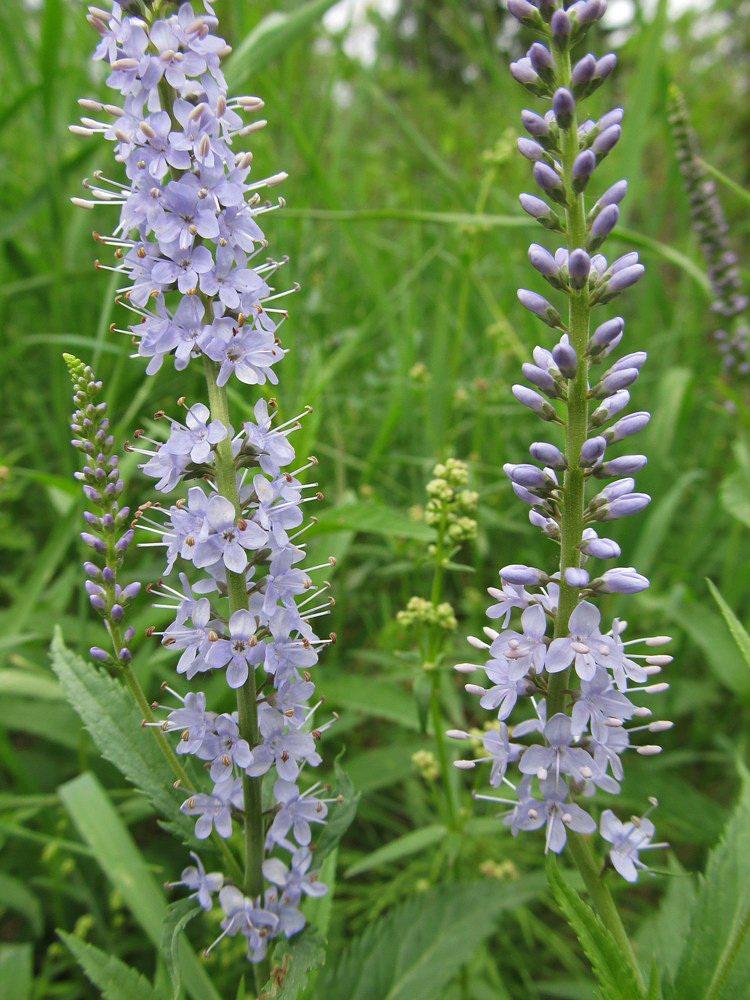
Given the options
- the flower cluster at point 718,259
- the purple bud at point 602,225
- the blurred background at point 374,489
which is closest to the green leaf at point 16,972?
the blurred background at point 374,489

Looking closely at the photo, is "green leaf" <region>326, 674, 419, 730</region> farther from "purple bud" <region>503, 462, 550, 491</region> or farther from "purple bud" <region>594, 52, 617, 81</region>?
"purple bud" <region>594, 52, 617, 81</region>

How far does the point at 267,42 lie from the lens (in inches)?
136

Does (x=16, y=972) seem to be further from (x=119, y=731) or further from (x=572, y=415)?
(x=572, y=415)

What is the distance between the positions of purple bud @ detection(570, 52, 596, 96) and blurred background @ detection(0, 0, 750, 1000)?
1.39m

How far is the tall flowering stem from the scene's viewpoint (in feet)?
5.62

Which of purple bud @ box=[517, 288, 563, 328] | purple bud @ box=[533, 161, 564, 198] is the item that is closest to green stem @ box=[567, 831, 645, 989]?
purple bud @ box=[517, 288, 563, 328]

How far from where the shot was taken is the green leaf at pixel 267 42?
130 inches

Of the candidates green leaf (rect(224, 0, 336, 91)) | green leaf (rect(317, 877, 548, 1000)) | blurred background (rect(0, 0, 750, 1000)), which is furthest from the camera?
green leaf (rect(224, 0, 336, 91))

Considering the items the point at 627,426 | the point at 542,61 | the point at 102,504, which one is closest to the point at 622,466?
the point at 627,426

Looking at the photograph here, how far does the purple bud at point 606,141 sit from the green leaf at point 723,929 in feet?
5.35

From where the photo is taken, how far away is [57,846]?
2828 millimetres

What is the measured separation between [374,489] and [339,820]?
2370mm

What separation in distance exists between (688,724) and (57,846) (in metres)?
2.87

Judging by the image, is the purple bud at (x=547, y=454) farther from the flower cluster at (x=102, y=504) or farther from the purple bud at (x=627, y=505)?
the flower cluster at (x=102, y=504)
